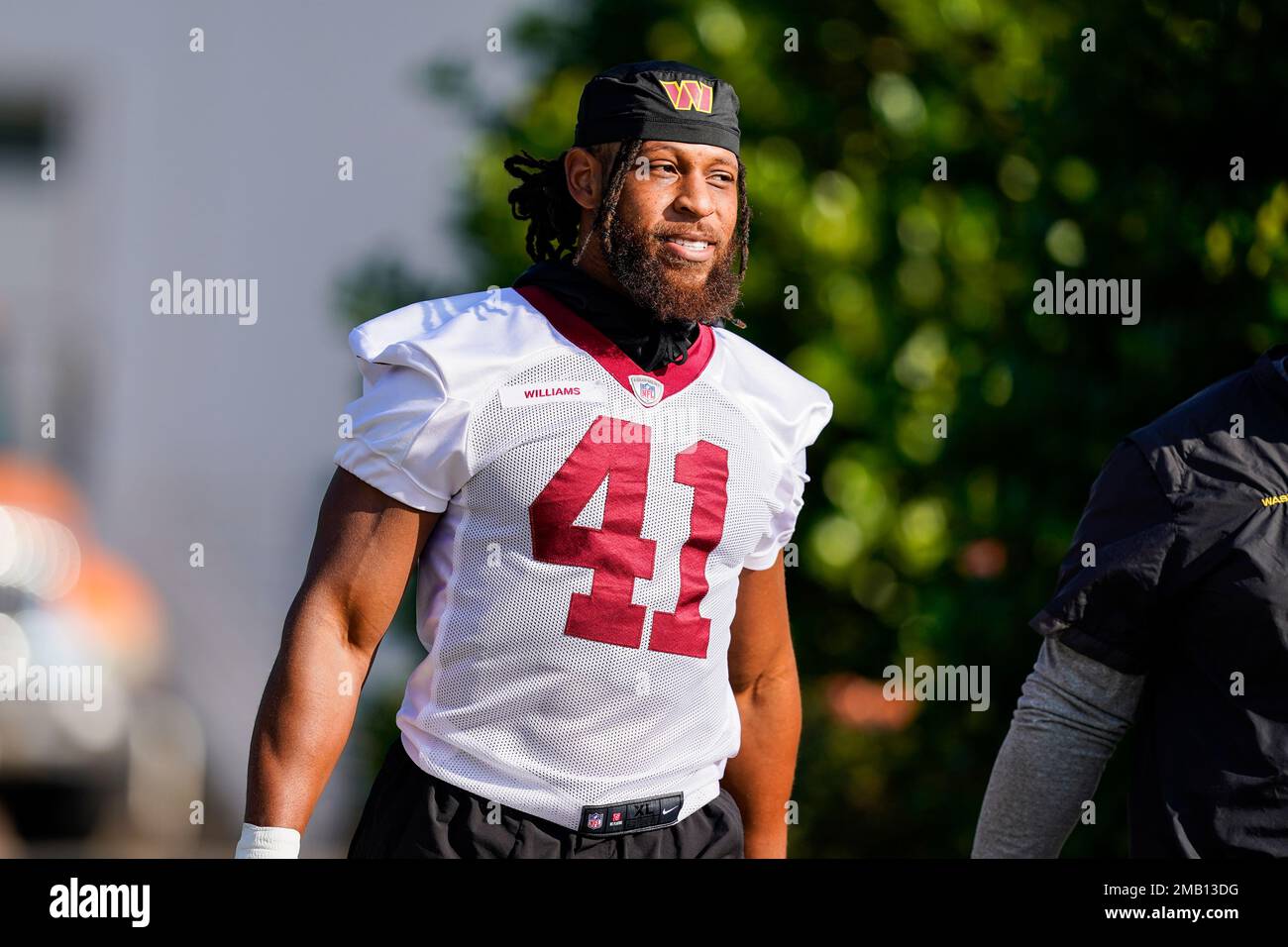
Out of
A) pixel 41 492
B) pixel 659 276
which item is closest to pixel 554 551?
pixel 659 276

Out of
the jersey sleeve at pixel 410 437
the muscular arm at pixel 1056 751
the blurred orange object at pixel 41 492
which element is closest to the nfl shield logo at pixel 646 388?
the jersey sleeve at pixel 410 437

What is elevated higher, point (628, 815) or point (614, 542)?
point (614, 542)

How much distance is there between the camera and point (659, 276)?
276cm

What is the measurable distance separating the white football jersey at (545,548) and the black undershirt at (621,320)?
36 millimetres

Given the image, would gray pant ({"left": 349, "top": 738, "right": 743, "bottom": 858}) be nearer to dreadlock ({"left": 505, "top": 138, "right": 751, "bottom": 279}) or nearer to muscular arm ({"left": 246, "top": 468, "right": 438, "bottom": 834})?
muscular arm ({"left": 246, "top": 468, "right": 438, "bottom": 834})

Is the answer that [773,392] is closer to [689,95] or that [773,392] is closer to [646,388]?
[646,388]

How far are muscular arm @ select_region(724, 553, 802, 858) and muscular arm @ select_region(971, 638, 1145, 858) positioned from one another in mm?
488

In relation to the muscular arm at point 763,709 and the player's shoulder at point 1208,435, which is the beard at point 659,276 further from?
the player's shoulder at point 1208,435

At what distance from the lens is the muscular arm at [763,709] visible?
302 cm

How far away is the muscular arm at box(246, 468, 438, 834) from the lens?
2592mm

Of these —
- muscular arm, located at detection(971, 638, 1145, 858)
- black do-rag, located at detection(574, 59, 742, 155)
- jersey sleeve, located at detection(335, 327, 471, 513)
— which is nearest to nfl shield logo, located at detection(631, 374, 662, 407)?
jersey sleeve, located at detection(335, 327, 471, 513)

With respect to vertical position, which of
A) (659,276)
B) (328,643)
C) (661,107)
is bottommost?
(328,643)

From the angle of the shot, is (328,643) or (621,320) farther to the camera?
(621,320)

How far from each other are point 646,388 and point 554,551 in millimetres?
332
